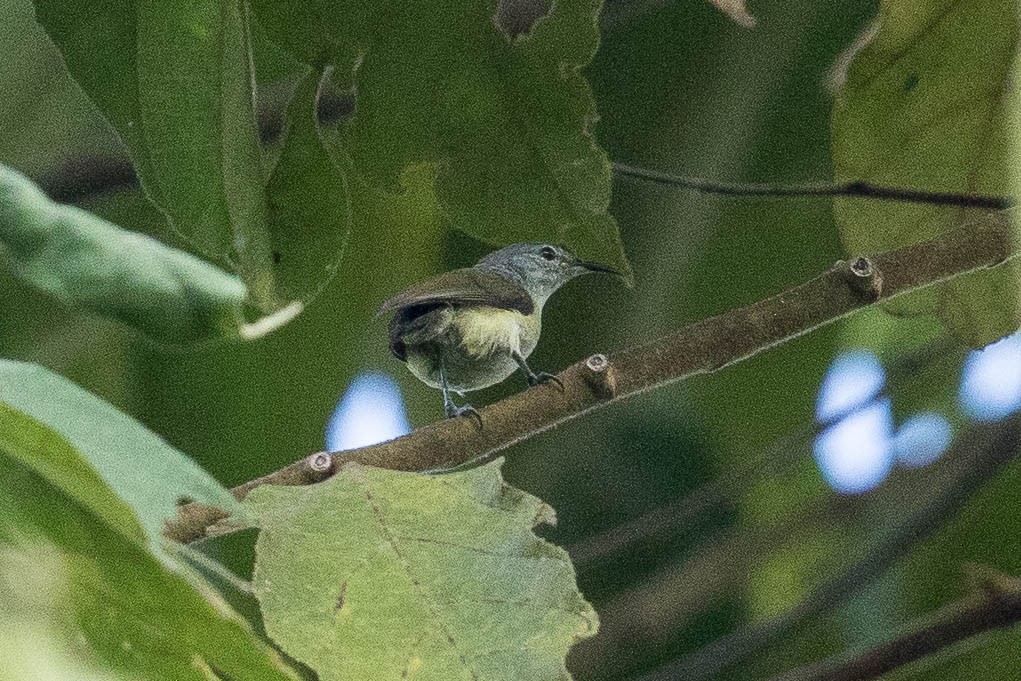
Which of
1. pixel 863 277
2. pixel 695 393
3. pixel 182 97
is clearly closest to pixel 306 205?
pixel 182 97

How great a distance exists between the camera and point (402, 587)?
0.32 metres

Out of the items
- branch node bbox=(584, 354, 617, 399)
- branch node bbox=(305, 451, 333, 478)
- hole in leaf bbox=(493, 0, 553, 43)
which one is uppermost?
hole in leaf bbox=(493, 0, 553, 43)

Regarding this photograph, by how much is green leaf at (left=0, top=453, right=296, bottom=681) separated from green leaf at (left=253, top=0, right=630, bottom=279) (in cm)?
24

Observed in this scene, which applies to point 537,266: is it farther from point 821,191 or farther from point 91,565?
point 91,565

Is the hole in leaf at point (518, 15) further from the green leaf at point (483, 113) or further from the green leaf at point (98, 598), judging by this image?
the green leaf at point (98, 598)

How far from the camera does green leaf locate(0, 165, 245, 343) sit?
209 millimetres

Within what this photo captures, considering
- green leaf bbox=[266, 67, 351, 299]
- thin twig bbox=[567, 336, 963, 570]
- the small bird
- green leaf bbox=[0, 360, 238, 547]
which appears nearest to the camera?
green leaf bbox=[0, 360, 238, 547]

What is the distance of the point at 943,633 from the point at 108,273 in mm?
454

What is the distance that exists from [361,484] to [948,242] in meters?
0.22

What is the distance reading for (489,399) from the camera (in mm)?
615

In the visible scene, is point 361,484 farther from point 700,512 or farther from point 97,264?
point 700,512

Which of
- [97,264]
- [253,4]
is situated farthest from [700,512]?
[97,264]

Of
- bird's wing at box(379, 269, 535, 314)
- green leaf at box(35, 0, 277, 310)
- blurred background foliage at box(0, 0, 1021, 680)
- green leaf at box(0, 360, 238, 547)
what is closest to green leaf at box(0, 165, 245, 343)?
green leaf at box(0, 360, 238, 547)

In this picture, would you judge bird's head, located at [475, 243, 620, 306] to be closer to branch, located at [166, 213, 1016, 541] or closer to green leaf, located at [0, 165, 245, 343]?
branch, located at [166, 213, 1016, 541]
